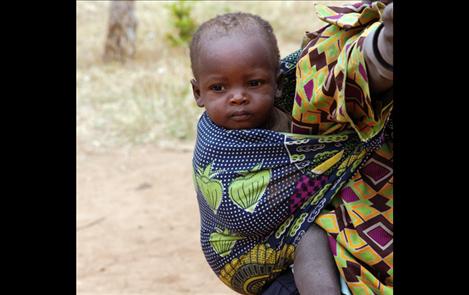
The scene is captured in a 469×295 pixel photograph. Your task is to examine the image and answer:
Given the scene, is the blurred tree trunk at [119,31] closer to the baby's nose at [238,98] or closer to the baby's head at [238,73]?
the baby's head at [238,73]

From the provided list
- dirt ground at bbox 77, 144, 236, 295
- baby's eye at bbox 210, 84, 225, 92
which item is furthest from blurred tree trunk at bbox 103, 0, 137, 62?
baby's eye at bbox 210, 84, 225, 92

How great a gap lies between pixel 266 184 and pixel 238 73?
335mm

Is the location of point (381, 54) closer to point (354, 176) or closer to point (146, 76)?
point (354, 176)

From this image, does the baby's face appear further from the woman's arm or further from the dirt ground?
the dirt ground

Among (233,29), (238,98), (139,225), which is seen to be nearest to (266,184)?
(238,98)

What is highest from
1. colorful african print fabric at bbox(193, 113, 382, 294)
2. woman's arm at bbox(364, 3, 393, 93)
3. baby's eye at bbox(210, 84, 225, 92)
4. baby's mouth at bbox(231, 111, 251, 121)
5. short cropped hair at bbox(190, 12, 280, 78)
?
woman's arm at bbox(364, 3, 393, 93)

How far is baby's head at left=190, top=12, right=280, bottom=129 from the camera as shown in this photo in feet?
6.73

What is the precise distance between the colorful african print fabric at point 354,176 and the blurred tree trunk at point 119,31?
324 inches

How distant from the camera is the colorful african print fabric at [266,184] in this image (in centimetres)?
187

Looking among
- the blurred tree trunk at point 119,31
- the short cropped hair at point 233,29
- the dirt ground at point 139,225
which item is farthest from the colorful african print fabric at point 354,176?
the blurred tree trunk at point 119,31

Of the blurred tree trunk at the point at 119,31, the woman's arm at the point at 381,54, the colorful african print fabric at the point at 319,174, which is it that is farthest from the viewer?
the blurred tree trunk at the point at 119,31

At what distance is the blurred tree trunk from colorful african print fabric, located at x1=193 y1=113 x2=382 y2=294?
8.00 metres
